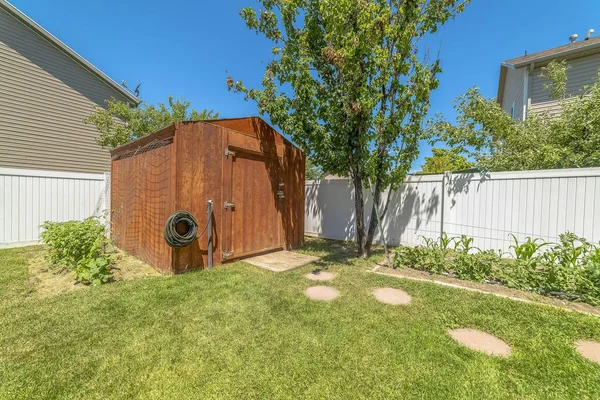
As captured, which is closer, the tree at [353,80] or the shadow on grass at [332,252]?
the tree at [353,80]

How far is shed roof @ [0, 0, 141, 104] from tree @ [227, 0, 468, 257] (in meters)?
7.78

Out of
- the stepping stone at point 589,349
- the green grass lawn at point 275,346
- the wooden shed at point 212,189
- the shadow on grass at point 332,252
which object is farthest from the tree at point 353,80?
the stepping stone at point 589,349

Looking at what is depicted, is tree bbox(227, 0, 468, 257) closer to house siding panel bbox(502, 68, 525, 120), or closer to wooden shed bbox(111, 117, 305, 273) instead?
wooden shed bbox(111, 117, 305, 273)

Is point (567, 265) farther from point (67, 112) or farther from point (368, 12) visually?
point (67, 112)

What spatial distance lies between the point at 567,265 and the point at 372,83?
3550 millimetres

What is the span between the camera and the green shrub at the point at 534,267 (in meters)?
2.79

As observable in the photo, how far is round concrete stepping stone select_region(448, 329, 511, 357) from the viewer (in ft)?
6.45

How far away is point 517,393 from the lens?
1.54 m

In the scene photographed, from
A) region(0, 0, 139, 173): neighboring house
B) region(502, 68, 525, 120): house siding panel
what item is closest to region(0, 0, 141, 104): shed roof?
region(0, 0, 139, 173): neighboring house

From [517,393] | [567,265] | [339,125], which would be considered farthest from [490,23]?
[517,393]

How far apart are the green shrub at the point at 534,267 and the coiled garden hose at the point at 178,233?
3.46 meters

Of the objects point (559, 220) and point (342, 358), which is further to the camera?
point (559, 220)

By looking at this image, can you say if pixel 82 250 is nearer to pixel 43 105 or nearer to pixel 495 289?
pixel 495 289

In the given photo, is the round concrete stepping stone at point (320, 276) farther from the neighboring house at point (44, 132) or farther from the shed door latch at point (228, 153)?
the neighboring house at point (44, 132)
